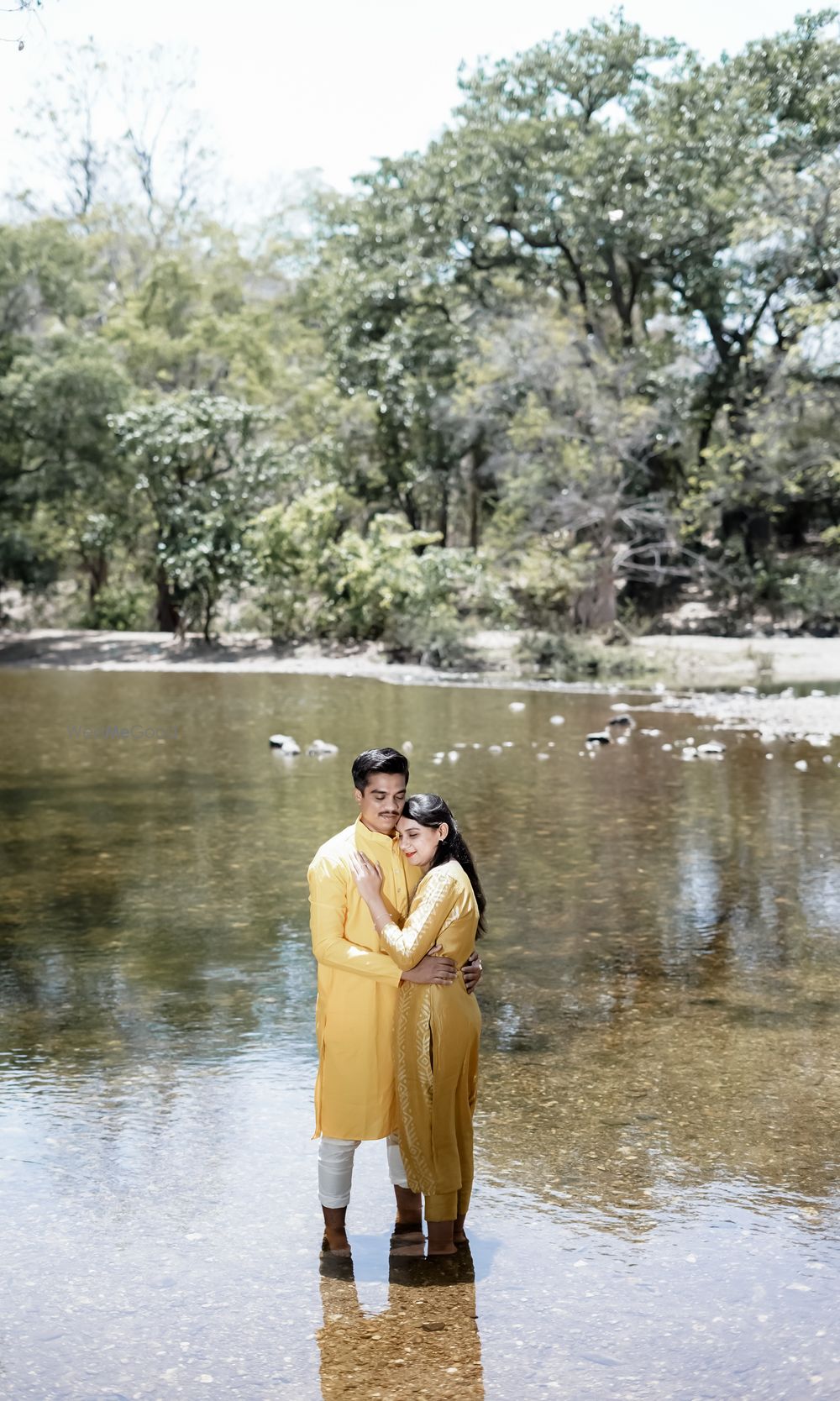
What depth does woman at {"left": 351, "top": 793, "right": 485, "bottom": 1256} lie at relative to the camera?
13.0 feet

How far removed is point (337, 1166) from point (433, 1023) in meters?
0.50

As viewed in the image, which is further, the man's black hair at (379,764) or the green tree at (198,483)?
the green tree at (198,483)

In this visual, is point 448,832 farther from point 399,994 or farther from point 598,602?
point 598,602

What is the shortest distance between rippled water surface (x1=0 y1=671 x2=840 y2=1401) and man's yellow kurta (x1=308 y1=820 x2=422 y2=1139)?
0.46 metres

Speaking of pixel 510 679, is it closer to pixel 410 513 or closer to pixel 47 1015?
pixel 410 513

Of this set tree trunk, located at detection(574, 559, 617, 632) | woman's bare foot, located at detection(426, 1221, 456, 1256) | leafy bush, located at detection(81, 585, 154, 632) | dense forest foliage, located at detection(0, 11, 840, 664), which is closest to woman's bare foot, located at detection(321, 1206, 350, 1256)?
woman's bare foot, located at detection(426, 1221, 456, 1256)

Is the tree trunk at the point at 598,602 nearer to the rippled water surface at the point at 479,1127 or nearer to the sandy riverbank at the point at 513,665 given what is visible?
the sandy riverbank at the point at 513,665

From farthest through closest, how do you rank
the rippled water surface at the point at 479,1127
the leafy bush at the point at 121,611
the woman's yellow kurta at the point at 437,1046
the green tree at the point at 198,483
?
the leafy bush at the point at 121,611 → the green tree at the point at 198,483 → the woman's yellow kurta at the point at 437,1046 → the rippled water surface at the point at 479,1127

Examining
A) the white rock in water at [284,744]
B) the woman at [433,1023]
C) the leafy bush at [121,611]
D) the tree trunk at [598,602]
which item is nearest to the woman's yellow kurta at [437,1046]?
the woman at [433,1023]

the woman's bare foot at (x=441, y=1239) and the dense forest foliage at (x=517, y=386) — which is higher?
the dense forest foliage at (x=517, y=386)

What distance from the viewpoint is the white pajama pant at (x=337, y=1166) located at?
13.4ft

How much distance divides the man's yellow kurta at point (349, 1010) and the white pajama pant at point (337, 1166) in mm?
55

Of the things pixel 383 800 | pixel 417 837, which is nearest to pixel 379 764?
pixel 383 800

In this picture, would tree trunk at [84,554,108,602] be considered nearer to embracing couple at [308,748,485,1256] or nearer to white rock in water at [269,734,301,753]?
white rock in water at [269,734,301,753]
